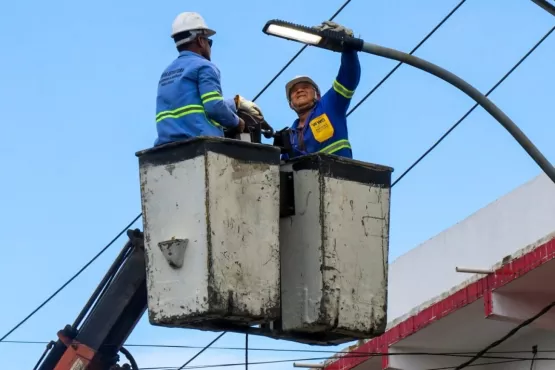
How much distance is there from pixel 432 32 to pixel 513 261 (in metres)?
2.43

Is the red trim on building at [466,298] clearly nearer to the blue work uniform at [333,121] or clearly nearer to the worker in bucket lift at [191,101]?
the blue work uniform at [333,121]

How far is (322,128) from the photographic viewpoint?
11469 millimetres

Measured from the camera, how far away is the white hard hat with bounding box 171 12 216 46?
434 inches

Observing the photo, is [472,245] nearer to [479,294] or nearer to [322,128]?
[479,294]

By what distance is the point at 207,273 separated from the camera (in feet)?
31.9

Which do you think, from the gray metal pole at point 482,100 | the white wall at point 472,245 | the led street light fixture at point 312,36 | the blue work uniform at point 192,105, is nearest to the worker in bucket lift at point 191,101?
the blue work uniform at point 192,105

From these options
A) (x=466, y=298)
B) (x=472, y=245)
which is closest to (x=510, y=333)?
(x=466, y=298)

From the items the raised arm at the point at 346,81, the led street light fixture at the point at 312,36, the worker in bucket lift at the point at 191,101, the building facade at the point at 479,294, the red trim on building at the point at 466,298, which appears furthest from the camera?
the building facade at the point at 479,294

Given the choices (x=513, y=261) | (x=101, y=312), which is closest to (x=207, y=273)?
(x=513, y=261)

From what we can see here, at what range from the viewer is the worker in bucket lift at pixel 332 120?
443 inches

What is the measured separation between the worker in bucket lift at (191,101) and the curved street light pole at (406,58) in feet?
1.84

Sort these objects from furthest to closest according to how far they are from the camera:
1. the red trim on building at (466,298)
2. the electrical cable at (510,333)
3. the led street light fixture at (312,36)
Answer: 1. the electrical cable at (510,333)
2. the red trim on building at (466,298)
3. the led street light fixture at (312,36)

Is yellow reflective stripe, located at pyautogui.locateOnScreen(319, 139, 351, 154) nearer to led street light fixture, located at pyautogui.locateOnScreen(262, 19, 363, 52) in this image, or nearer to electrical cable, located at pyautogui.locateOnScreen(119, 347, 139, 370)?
led street light fixture, located at pyautogui.locateOnScreen(262, 19, 363, 52)

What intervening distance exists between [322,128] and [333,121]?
0.09m
